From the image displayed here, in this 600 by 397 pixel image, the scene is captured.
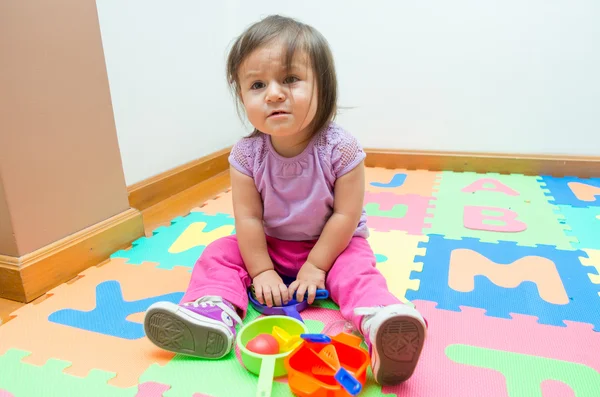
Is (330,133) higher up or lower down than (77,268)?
higher up

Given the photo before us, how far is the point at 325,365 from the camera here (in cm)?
62

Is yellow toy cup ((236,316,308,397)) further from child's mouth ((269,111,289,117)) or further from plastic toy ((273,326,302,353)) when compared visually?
child's mouth ((269,111,289,117))

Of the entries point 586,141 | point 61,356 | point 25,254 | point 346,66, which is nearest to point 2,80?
point 25,254

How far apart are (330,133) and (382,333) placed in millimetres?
406

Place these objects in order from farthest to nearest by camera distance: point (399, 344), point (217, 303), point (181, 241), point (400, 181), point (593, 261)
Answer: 1. point (400, 181)
2. point (181, 241)
3. point (593, 261)
4. point (217, 303)
5. point (399, 344)

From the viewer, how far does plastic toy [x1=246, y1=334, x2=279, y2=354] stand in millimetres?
642

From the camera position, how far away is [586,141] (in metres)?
1.59

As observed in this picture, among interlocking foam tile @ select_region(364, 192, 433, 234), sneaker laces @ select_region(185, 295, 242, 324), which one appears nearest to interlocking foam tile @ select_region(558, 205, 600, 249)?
interlocking foam tile @ select_region(364, 192, 433, 234)

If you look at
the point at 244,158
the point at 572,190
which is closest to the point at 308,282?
the point at 244,158

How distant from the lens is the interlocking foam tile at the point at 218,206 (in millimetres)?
1352

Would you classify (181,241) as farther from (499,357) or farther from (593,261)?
(593,261)

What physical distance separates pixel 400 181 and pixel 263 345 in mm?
1094

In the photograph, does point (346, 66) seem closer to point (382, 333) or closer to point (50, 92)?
point (50, 92)

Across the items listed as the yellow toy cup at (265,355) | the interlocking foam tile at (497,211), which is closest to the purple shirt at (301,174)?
the yellow toy cup at (265,355)
